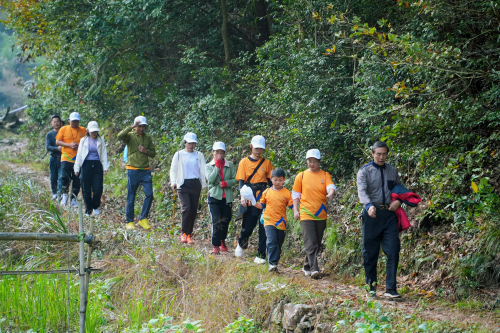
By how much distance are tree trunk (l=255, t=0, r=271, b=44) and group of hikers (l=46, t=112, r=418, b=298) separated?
513cm

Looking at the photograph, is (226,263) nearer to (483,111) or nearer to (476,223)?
(476,223)

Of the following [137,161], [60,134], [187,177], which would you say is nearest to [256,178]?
[187,177]

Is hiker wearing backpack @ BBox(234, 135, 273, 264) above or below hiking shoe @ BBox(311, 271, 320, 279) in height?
above

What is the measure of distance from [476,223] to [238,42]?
9582mm

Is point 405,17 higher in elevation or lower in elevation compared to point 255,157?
higher

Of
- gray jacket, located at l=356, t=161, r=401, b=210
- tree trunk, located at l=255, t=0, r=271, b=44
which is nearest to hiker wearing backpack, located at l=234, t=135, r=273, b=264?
gray jacket, located at l=356, t=161, r=401, b=210

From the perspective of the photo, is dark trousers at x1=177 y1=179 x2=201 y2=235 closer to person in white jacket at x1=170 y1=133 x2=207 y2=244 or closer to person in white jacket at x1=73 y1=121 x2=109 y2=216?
person in white jacket at x1=170 y1=133 x2=207 y2=244

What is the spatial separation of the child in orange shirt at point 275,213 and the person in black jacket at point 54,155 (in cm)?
602

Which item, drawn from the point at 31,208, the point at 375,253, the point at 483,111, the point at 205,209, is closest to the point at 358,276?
the point at 375,253

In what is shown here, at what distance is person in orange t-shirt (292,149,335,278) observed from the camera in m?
7.23

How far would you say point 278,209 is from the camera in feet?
24.7

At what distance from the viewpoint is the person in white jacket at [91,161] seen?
997 centimetres

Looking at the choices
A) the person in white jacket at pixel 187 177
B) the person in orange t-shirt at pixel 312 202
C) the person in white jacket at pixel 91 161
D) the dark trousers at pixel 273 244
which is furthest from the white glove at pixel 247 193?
the person in white jacket at pixel 91 161

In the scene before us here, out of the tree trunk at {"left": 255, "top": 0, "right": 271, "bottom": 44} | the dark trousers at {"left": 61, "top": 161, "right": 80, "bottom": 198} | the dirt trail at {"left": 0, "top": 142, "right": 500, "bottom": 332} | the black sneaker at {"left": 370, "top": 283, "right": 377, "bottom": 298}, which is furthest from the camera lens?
the tree trunk at {"left": 255, "top": 0, "right": 271, "bottom": 44}
